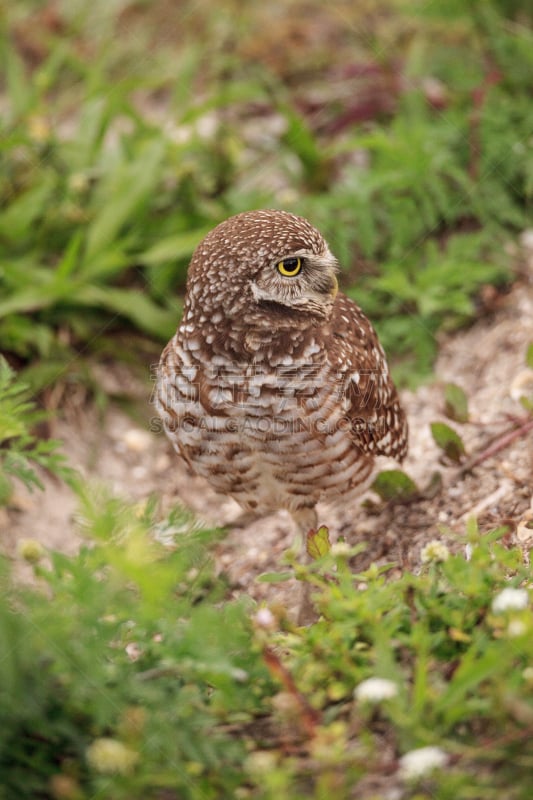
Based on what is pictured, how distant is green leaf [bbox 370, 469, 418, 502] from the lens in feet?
11.6

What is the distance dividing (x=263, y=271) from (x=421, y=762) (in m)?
1.55

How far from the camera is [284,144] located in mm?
5234

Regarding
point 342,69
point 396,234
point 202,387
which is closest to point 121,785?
point 202,387

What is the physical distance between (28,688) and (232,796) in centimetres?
55

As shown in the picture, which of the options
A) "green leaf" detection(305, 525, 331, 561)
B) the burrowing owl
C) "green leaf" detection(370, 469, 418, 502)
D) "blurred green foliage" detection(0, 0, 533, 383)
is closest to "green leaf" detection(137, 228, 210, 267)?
"blurred green foliage" detection(0, 0, 533, 383)

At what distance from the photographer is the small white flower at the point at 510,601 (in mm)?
2209

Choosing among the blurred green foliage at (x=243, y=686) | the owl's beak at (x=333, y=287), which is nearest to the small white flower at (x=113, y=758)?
the blurred green foliage at (x=243, y=686)

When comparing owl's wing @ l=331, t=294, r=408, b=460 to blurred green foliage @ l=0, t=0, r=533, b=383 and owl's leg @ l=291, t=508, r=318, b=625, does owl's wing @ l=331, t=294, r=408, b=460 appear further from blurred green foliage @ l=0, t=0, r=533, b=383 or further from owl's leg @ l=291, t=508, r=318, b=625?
blurred green foliage @ l=0, t=0, r=533, b=383

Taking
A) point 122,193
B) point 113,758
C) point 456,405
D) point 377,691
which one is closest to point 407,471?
point 456,405

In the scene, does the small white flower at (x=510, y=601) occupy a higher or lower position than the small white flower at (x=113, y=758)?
higher

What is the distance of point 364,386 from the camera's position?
10.4 feet

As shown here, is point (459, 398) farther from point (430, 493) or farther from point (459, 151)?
point (459, 151)

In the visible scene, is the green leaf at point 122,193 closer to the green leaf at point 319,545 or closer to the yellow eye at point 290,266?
the yellow eye at point 290,266

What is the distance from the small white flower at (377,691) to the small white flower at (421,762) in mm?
137
